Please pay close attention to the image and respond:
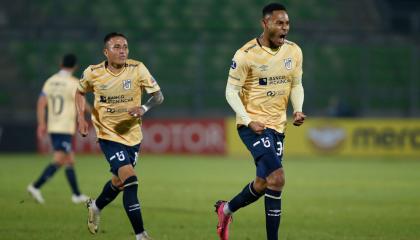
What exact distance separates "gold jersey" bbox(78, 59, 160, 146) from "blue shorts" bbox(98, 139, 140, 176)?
0.05 meters

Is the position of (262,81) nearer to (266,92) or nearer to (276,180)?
(266,92)

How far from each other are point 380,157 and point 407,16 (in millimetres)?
7096

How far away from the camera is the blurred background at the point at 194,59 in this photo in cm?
2909

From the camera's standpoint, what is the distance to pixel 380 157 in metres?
28.8

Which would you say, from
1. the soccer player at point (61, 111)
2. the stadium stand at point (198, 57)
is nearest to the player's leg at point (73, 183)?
the soccer player at point (61, 111)

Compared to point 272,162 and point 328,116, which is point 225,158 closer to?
point 328,116

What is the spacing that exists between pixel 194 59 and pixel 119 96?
65.5ft

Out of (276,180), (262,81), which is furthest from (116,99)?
(276,180)

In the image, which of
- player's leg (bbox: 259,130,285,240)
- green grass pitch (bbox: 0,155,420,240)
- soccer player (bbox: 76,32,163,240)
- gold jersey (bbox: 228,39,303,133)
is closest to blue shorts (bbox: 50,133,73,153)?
green grass pitch (bbox: 0,155,420,240)

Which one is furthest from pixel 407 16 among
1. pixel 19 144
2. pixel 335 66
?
pixel 19 144

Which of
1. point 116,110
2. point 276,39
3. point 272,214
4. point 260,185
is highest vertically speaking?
point 276,39

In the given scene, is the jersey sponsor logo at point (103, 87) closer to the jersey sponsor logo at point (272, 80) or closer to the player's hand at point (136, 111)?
the player's hand at point (136, 111)

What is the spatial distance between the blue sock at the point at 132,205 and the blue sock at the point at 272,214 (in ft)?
4.76

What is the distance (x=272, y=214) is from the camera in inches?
359
